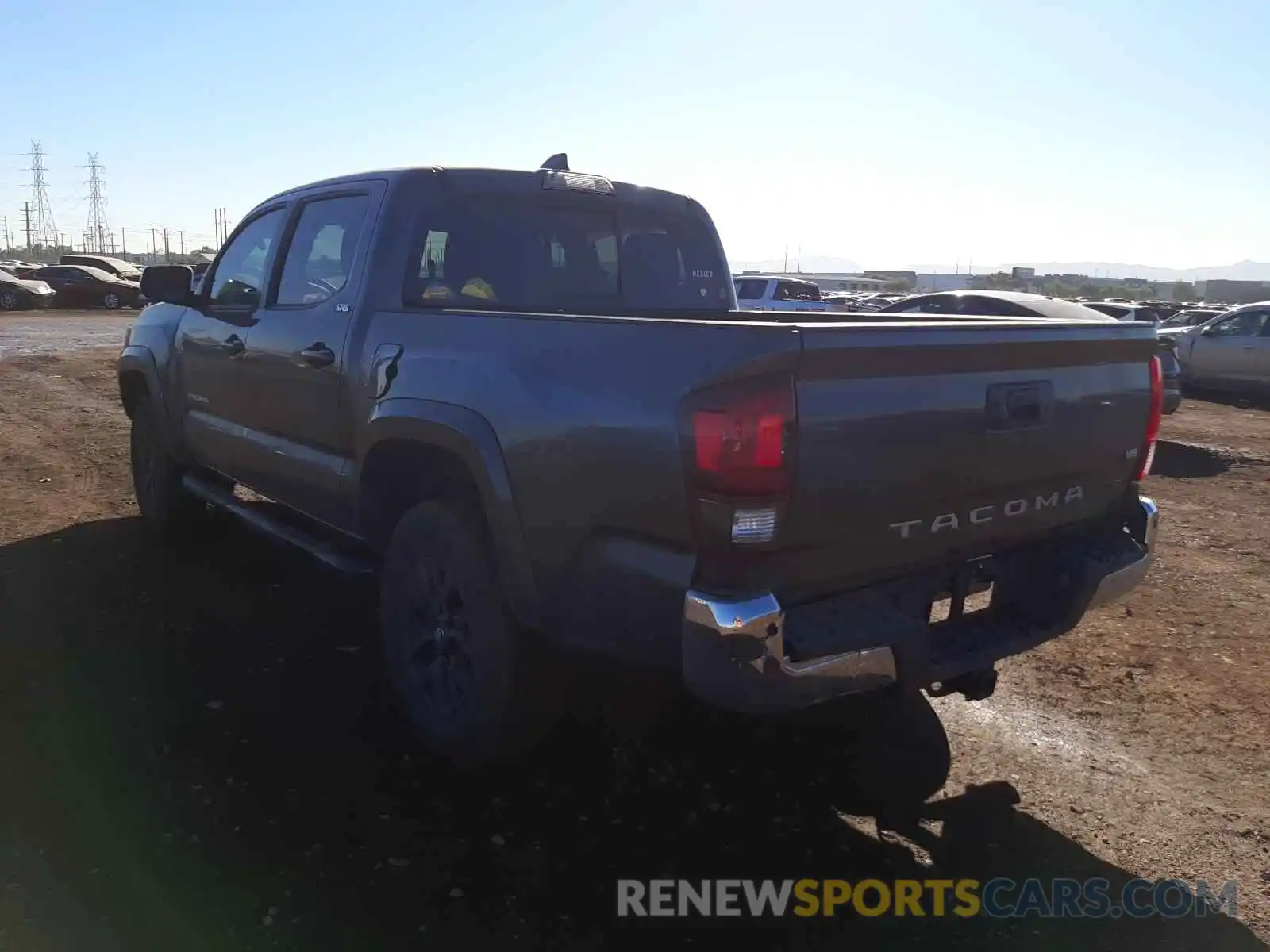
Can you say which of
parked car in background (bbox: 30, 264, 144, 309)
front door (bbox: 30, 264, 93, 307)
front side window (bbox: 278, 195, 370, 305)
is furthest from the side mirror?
front door (bbox: 30, 264, 93, 307)

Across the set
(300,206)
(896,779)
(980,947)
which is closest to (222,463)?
(300,206)

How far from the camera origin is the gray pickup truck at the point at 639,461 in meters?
2.59

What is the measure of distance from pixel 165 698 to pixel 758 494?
9.23 feet

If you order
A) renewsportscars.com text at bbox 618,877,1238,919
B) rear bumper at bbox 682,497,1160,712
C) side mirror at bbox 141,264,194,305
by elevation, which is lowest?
renewsportscars.com text at bbox 618,877,1238,919

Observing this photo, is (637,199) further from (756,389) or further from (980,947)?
(980,947)

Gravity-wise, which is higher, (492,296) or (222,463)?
(492,296)

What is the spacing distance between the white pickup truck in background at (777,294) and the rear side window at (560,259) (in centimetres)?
1761

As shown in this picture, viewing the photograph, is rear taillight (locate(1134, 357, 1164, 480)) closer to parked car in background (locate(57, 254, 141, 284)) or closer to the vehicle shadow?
the vehicle shadow

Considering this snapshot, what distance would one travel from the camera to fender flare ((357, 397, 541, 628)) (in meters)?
3.09

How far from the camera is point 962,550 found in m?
3.10

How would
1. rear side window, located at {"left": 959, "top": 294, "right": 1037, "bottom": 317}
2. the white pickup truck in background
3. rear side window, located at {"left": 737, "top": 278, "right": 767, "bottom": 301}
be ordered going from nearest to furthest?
rear side window, located at {"left": 959, "top": 294, "right": 1037, "bottom": 317}, the white pickup truck in background, rear side window, located at {"left": 737, "top": 278, "right": 767, "bottom": 301}

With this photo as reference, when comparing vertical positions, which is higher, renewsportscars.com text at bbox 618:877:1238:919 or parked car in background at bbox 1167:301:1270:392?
parked car in background at bbox 1167:301:1270:392

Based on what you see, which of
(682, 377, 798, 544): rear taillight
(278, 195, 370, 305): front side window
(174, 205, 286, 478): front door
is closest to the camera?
(682, 377, 798, 544): rear taillight

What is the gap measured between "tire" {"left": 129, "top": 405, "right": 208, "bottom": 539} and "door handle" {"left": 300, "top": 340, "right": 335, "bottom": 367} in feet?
7.36
